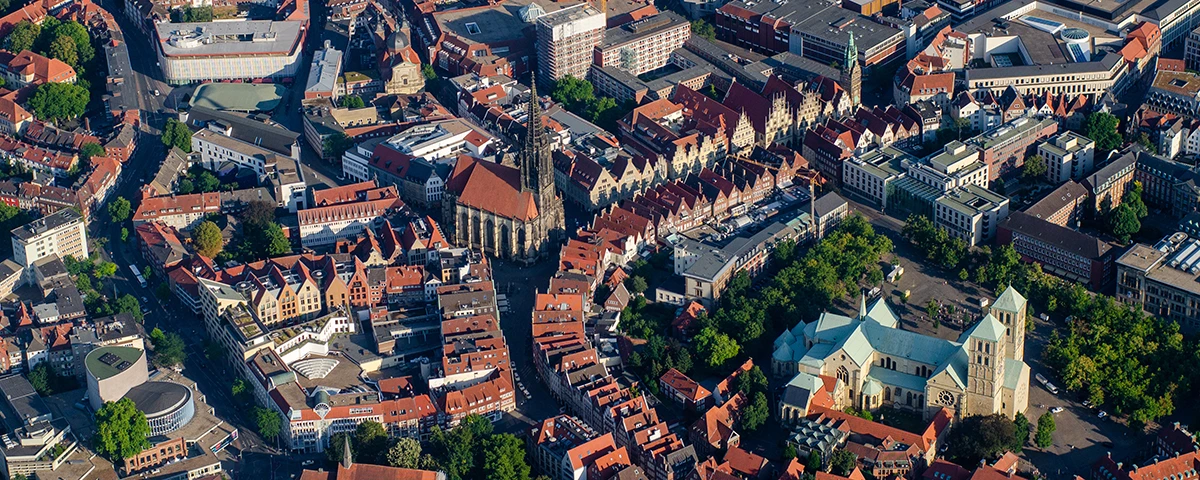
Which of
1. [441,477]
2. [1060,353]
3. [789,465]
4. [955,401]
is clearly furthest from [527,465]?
[1060,353]

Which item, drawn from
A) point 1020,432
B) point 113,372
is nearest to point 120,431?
point 113,372

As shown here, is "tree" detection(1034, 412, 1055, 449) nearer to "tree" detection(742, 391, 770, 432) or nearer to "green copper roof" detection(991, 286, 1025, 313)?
"green copper roof" detection(991, 286, 1025, 313)

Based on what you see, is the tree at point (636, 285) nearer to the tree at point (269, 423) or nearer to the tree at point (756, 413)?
the tree at point (756, 413)

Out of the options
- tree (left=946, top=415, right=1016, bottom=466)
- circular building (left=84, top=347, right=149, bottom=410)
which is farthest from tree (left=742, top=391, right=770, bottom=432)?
circular building (left=84, top=347, right=149, bottom=410)

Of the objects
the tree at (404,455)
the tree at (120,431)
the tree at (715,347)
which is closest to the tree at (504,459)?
the tree at (404,455)

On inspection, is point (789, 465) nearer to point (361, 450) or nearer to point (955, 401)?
point (955, 401)
